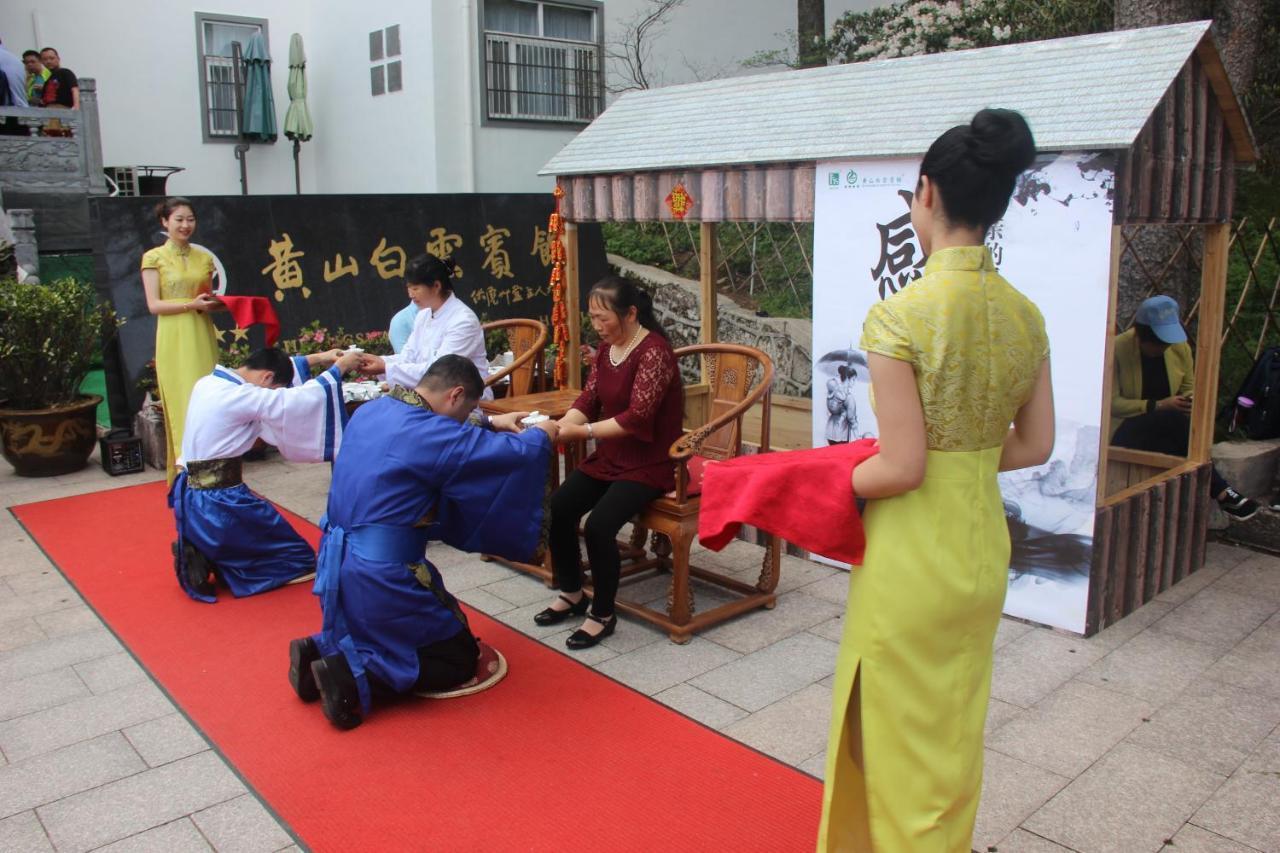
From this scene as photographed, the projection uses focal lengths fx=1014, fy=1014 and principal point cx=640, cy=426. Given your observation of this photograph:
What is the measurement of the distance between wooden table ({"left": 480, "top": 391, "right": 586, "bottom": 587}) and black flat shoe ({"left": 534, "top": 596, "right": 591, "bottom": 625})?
0.36 metres

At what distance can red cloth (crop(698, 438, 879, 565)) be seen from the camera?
1.96m

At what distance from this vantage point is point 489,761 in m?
3.01

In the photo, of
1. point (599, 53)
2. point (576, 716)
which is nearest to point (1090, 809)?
point (576, 716)

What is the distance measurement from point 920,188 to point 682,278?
807 cm

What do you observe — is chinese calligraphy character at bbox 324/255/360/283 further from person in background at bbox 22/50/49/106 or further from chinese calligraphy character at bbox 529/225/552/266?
person in background at bbox 22/50/49/106

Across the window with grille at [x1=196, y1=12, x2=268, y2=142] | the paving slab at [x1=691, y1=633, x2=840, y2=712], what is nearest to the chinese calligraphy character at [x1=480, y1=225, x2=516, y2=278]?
the window with grille at [x1=196, y1=12, x2=268, y2=142]

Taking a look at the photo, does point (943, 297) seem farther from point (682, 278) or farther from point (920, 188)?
point (682, 278)

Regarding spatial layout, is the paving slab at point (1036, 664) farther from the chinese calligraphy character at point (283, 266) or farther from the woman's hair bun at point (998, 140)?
the chinese calligraphy character at point (283, 266)

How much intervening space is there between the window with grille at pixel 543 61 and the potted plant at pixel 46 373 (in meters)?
4.94

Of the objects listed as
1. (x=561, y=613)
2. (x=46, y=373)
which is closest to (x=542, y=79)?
(x=46, y=373)

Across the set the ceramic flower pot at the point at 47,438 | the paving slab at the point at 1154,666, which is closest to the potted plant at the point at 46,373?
the ceramic flower pot at the point at 47,438

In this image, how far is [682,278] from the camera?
990cm

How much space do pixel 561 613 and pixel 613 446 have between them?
704 mm

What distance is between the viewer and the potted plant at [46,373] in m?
6.08
